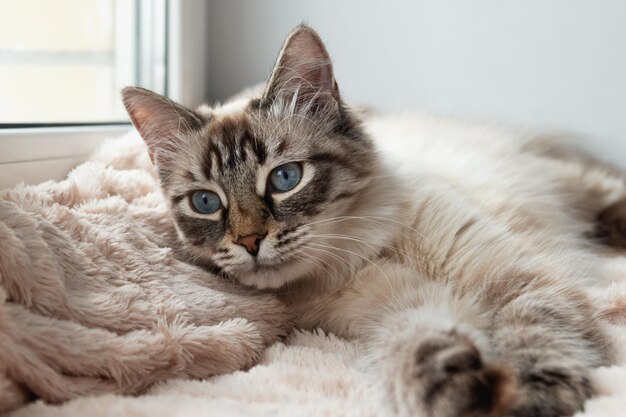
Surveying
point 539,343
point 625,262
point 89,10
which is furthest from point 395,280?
point 89,10

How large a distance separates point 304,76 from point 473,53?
1.07 meters

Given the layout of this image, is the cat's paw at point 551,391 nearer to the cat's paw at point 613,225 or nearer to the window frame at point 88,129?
the cat's paw at point 613,225

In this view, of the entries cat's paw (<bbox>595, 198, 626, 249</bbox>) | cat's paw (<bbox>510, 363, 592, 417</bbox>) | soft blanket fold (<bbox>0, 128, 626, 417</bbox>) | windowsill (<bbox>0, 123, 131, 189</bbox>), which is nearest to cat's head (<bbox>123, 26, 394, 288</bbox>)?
soft blanket fold (<bbox>0, 128, 626, 417</bbox>)

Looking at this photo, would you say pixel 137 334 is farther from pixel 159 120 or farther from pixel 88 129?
pixel 88 129

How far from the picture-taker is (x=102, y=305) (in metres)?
1.20

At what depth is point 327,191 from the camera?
141cm

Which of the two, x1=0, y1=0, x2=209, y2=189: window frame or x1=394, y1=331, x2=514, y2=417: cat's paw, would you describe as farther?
x1=0, y1=0, x2=209, y2=189: window frame

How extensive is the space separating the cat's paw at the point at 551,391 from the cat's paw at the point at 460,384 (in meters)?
0.04

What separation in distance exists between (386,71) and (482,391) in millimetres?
1721

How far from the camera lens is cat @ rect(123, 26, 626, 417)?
123 cm

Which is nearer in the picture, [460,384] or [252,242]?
[460,384]

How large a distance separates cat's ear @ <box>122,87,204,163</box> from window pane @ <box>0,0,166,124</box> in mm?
494

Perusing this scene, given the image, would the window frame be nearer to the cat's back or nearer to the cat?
the cat

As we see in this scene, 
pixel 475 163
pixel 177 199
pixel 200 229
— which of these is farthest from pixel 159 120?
pixel 475 163
